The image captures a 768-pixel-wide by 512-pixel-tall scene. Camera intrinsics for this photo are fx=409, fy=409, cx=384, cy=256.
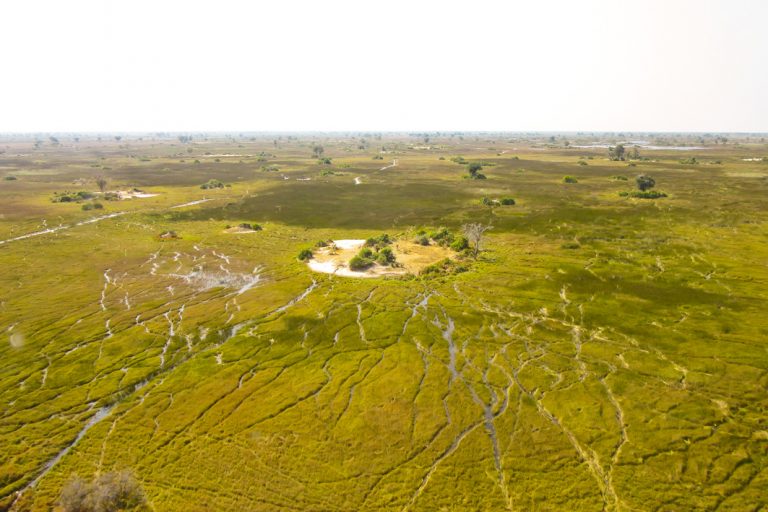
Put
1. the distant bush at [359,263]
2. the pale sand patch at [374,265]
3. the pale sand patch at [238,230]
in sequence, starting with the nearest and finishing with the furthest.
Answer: the pale sand patch at [374,265] < the distant bush at [359,263] < the pale sand patch at [238,230]

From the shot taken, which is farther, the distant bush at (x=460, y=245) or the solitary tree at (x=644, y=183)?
the solitary tree at (x=644, y=183)

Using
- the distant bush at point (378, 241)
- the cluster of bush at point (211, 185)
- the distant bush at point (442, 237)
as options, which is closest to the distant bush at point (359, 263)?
the distant bush at point (378, 241)

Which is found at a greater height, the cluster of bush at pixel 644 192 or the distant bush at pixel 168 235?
the cluster of bush at pixel 644 192

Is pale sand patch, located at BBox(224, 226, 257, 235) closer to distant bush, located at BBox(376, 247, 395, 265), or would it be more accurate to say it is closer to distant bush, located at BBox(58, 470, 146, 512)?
distant bush, located at BBox(376, 247, 395, 265)

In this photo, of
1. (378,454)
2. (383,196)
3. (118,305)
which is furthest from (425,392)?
(383,196)

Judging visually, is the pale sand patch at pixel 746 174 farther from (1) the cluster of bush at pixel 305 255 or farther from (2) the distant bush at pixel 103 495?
(2) the distant bush at pixel 103 495

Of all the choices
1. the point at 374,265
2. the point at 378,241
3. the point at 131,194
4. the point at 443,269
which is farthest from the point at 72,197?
the point at 443,269
